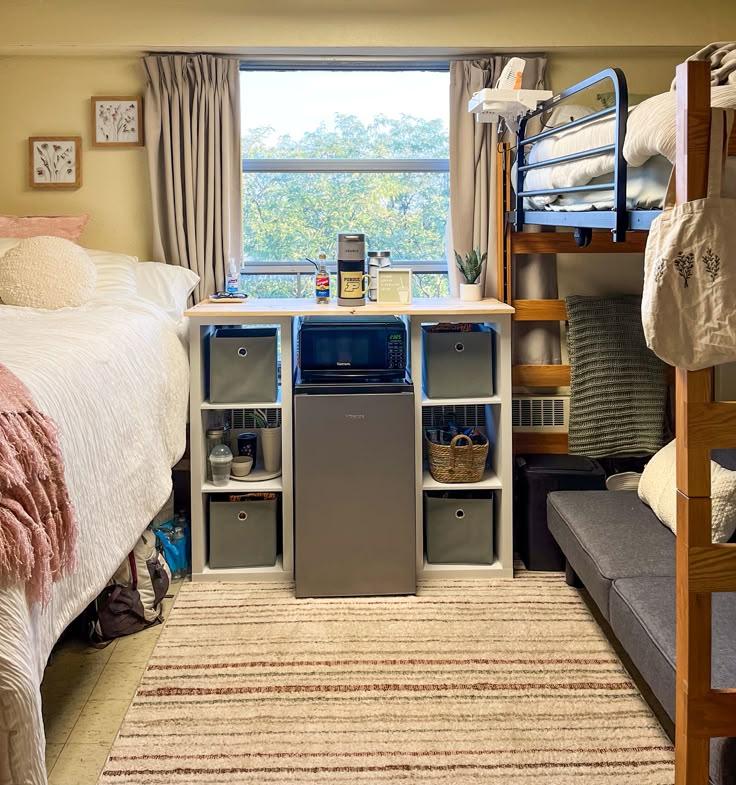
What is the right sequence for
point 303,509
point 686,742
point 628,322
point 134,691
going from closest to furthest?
point 686,742, point 134,691, point 303,509, point 628,322

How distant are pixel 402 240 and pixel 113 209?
1.27m

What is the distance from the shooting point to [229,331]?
348cm

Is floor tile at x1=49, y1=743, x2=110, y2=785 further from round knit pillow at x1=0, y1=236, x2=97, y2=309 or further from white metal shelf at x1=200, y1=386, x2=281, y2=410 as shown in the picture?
round knit pillow at x1=0, y1=236, x2=97, y2=309

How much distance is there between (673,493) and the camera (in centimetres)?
276

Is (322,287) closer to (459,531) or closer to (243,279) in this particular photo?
(243,279)

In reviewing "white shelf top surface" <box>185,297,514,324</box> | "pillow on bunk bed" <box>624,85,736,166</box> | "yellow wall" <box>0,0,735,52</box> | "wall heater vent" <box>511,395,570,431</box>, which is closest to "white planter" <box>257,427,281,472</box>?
"white shelf top surface" <box>185,297,514,324</box>

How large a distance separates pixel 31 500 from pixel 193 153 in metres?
2.34

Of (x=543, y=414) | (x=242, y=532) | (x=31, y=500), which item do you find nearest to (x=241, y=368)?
(x=242, y=532)

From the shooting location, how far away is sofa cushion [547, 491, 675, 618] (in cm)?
250

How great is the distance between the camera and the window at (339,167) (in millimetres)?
3867

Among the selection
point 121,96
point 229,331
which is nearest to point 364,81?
point 121,96

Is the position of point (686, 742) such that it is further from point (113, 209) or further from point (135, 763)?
point (113, 209)

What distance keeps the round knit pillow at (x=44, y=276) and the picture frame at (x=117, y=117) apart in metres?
0.76

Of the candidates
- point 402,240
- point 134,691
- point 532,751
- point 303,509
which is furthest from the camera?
point 402,240
